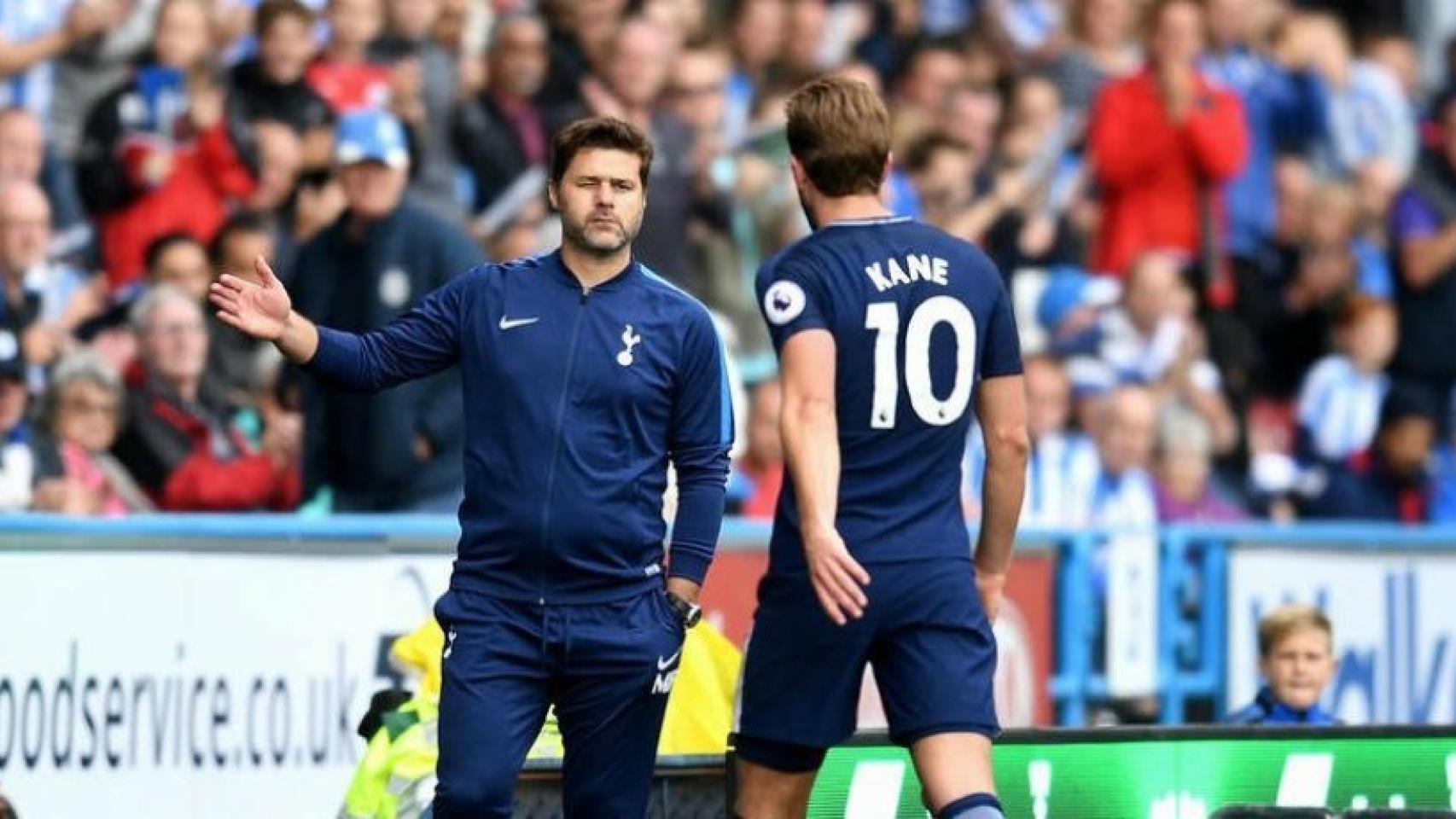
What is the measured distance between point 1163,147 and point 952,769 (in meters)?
8.54

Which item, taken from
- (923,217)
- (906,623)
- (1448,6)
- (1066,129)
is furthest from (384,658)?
(1448,6)

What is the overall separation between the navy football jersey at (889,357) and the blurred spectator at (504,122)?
6051mm

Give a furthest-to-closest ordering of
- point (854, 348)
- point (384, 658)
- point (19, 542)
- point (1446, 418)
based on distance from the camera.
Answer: point (1446, 418) < point (384, 658) < point (19, 542) < point (854, 348)

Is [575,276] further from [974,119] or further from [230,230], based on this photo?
[974,119]

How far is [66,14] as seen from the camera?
1185cm

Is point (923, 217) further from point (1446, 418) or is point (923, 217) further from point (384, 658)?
point (384, 658)

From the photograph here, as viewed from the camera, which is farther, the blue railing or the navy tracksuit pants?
the blue railing

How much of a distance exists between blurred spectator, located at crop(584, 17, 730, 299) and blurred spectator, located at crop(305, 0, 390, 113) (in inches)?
43.3

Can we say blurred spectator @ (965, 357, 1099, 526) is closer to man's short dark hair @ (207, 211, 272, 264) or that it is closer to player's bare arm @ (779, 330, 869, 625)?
man's short dark hair @ (207, 211, 272, 264)

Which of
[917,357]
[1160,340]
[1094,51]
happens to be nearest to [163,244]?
[1160,340]

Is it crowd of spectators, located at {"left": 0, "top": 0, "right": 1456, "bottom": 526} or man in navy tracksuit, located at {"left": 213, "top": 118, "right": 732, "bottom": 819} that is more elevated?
crowd of spectators, located at {"left": 0, "top": 0, "right": 1456, "bottom": 526}

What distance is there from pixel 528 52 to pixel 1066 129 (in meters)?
3.57

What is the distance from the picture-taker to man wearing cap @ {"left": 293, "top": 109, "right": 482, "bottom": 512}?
11.2 meters

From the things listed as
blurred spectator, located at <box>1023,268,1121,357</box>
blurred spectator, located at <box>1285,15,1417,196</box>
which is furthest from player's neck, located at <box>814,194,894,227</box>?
blurred spectator, located at <box>1285,15,1417,196</box>
